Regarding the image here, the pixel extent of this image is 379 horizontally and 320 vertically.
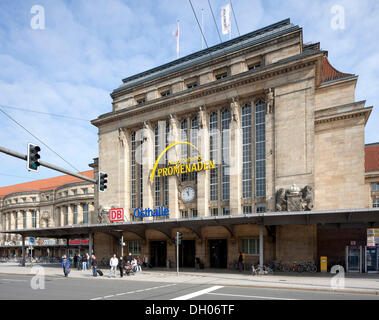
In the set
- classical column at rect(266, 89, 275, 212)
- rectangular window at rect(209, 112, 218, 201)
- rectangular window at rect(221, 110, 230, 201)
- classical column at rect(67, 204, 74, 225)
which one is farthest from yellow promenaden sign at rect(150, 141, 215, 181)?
classical column at rect(67, 204, 74, 225)

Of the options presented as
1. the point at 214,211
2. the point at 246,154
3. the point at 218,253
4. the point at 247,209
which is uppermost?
the point at 246,154

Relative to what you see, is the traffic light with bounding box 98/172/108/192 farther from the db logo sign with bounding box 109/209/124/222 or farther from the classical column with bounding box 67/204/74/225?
the classical column with bounding box 67/204/74/225

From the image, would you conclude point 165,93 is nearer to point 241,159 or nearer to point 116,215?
point 241,159

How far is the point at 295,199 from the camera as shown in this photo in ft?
95.8

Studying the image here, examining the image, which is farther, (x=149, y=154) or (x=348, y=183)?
(x=149, y=154)

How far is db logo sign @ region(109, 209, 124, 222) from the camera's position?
38812 mm

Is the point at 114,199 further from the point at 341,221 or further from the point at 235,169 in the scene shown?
the point at 341,221

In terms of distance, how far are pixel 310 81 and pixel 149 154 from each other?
1834 cm

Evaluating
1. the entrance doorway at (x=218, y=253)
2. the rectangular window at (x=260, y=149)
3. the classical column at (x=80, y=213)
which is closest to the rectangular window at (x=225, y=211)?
the entrance doorway at (x=218, y=253)

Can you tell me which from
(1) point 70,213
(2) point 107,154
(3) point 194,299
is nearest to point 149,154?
(2) point 107,154

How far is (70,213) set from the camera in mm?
75938

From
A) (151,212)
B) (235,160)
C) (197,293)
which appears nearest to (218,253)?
(151,212)

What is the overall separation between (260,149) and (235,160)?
2.54m

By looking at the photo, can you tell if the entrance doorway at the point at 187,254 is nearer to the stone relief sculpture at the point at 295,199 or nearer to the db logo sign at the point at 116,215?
the db logo sign at the point at 116,215
